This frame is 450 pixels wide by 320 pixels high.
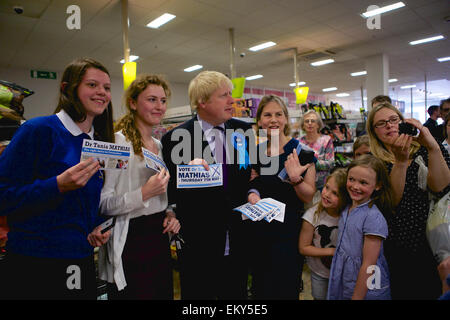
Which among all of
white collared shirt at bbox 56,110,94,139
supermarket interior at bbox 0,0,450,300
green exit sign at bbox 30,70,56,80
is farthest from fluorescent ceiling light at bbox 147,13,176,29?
green exit sign at bbox 30,70,56,80

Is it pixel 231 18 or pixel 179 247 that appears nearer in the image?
pixel 179 247

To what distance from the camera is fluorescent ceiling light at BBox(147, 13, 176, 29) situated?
18.8ft

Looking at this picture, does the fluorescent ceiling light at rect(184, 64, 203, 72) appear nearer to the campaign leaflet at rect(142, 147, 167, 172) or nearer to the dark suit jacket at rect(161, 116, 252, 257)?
the dark suit jacket at rect(161, 116, 252, 257)

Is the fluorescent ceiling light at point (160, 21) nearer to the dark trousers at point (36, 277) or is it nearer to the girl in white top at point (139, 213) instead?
the girl in white top at point (139, 213)

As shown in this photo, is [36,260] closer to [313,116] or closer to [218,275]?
[218,275]

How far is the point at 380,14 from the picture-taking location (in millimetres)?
6047

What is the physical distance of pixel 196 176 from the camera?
1.37 meters

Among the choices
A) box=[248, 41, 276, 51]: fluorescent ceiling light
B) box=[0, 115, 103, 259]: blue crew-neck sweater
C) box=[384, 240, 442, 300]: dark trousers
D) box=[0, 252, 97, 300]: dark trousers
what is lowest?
box=[384, 240, 442, 300]: dark trousers

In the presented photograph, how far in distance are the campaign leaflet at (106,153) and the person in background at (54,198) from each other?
0.04 m

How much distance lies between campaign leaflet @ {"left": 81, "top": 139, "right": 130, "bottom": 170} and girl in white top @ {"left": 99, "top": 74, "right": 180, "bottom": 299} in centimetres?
20

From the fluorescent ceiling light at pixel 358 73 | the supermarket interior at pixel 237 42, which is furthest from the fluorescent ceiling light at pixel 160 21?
the fluorescent ceiling light at pixel 358 73
